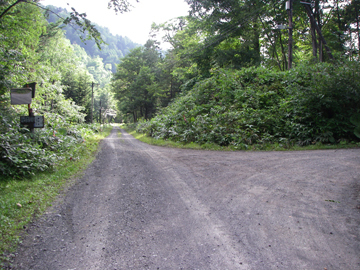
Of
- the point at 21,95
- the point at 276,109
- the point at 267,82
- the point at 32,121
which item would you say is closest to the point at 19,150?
the point at 32,121

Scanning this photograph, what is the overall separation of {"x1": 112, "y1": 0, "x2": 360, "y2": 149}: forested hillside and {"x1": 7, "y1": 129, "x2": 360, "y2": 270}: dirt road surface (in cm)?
514

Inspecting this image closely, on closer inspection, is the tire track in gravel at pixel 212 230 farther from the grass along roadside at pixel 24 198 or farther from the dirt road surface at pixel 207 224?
the grass along roadside at pixel 24 198

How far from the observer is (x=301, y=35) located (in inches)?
914

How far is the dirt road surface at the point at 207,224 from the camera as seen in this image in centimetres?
245

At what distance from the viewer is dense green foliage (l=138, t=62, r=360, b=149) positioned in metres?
9.71

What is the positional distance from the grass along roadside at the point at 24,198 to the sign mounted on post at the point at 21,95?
225 cm

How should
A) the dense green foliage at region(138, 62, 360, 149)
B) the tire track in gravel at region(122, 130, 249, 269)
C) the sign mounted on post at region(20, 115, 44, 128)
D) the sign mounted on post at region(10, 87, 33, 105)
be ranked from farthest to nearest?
1. the dense green foliage at region(138, 62, 360, 149)
2. the sign mounted on post at region(20, 115, 44, 128)
3. the sign mounted on post at region(10, 87, 33, 105)
4. the tire track in gravel at region(122, 130, 249, 269)

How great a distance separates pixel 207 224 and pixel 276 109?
10142mm

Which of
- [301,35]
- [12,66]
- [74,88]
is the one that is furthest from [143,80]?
[12,66]

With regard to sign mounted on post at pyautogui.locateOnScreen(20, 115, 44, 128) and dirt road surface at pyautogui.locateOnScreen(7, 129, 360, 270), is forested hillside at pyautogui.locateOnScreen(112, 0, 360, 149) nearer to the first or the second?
dirt road surface at pyautogui.locateOnScreen(7, 129, 360, 270)

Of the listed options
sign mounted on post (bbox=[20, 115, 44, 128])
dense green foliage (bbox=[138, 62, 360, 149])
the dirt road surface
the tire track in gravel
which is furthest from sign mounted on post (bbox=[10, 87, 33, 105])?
dense green foliage (bbox=[138, 62, 360, 149])

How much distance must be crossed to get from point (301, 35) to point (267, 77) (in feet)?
43.5

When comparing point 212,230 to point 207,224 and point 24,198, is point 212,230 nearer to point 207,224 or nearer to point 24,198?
point 207,224

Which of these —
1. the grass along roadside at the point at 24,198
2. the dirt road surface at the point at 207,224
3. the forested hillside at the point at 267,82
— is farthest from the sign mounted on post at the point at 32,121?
the forested hillside at the point at 267,82
